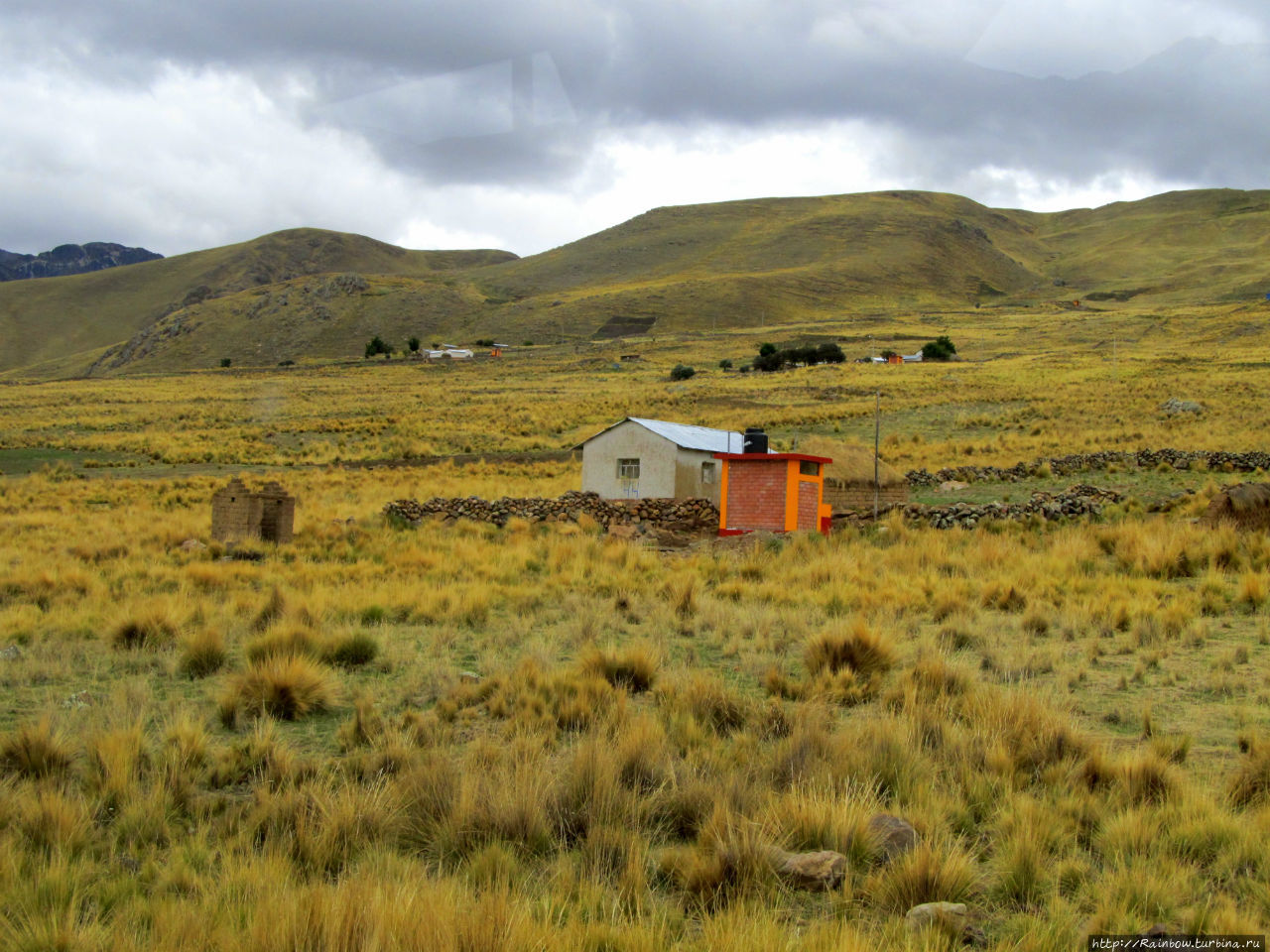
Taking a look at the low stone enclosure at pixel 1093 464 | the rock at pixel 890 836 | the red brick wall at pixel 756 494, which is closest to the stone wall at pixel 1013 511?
the red brick wall at pixel 756 494

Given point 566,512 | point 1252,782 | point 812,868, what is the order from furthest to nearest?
point 566,512 → point 1252,782 → point 812,868

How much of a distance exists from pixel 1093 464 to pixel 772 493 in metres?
13.5

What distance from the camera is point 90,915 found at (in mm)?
4570

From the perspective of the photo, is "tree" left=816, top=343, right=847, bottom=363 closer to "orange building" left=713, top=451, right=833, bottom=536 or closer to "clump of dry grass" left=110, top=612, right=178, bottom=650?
"orange building" left=713, top=451, right=833, bottom=536

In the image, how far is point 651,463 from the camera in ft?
91.7

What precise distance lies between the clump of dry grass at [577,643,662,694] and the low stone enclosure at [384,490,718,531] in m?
16.1

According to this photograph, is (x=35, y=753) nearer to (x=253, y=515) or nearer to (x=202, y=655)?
(x=202, y=655)

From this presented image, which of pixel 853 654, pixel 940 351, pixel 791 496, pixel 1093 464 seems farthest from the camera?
pixel 940 351

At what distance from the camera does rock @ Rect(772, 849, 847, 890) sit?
5.02 meters

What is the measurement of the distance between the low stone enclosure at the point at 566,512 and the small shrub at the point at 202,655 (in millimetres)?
15526

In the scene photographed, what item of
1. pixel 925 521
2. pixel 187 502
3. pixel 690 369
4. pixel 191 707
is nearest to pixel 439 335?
pixel 690 369

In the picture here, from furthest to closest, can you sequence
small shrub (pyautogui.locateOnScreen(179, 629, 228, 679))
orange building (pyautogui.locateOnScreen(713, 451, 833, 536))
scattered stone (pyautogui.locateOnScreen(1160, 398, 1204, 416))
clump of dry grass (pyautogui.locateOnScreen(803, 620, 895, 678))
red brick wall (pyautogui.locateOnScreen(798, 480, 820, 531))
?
scattered stone (pyautogui.locateOnScreen(1160, 398, 1204, 416))
red brick wall (pyautogui.locateOnScreen(798, 480, 820, 531))
orange building (pyautogui.locateOnScreen(713, 451, 833, 536))
small shrub (pyautogui.locateOnScreen(179, 629, 228, 679))
clump of dry grass (pyautogui.locateOnScreen(803, 620, 895, 678))

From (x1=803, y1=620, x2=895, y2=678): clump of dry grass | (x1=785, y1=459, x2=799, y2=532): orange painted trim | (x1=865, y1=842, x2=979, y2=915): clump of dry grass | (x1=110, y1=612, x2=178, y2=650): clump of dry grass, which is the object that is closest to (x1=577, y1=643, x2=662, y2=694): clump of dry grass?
(x1=803, y1=620, x2=895, y2=678): clump of dry grass

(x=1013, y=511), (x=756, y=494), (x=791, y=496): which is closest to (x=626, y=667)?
(x=791, y=496)
